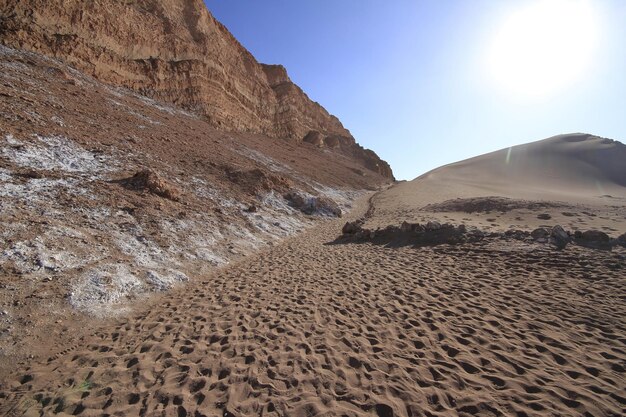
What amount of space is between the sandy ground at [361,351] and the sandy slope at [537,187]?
26.1 feet

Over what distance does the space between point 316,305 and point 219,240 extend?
19.8ft

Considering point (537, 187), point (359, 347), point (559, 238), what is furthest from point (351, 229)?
point (537, 187)

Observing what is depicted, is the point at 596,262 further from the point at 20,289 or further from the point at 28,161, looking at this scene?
the point at 28,161

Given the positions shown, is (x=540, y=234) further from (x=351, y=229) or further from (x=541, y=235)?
(x=351, y=229)

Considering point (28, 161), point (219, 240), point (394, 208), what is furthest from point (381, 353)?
point (394, 208)

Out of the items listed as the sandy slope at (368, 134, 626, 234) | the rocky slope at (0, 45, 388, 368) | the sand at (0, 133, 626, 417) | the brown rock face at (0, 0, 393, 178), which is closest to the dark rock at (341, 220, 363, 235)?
the rocky slope at (0, 45, 388, 368)

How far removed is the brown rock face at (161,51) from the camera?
21578 mm

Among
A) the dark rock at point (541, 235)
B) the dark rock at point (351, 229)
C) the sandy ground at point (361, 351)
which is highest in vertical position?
the dark rock at point (541, 235)

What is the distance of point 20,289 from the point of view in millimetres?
5664

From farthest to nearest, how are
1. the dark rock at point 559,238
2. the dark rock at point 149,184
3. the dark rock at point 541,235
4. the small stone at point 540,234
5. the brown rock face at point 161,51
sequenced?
the brown rock face at point 161,51 < the dark rock at point 149,184 < the small stone at point 540,234 < the dark rock at point 541,235 < the dark rock at point 559,238

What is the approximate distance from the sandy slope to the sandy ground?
7969 mm

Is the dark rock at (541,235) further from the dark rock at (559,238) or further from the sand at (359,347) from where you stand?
the sand at (359,347)

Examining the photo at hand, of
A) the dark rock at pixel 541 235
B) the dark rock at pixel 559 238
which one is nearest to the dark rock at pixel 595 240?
the dark rock at pixel 559 238

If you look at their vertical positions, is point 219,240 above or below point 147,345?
above
